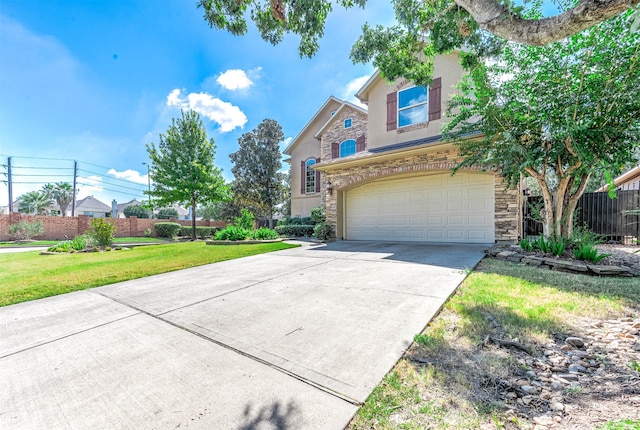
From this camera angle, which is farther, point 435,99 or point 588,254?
point 435,99

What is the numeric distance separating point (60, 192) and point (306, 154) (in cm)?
3831

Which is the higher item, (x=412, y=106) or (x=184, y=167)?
(x=412, y=106)

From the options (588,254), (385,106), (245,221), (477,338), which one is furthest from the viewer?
(245,221)

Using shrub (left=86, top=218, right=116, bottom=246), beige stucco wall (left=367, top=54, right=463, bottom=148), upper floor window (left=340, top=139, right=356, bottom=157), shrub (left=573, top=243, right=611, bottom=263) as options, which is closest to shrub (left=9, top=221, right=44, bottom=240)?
shrub (left=86, top=218, right=116, bottom=246)

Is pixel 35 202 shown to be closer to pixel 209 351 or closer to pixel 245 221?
pixel 245 221

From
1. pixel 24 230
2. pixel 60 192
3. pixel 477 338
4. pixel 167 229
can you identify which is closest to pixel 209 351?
pixel 477 338

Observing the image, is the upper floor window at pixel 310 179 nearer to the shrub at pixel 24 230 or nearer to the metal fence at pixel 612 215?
the metal fence at pixel 612 215

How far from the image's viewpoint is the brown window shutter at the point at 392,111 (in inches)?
409

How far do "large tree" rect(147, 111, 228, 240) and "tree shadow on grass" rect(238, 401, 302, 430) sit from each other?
17.7m

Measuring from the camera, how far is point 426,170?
8.70 metres

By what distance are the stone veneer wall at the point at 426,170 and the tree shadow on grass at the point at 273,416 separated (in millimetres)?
6855

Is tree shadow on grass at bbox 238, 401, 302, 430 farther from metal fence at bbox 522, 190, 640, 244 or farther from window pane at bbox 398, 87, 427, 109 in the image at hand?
window pane at bbox 398, 87, 427, 109

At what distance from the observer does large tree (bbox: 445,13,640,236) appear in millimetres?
4504

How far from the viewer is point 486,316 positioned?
8.75ft
